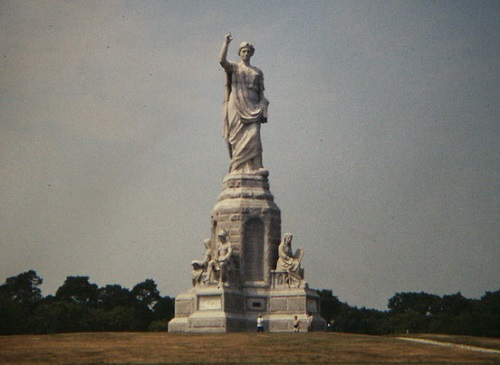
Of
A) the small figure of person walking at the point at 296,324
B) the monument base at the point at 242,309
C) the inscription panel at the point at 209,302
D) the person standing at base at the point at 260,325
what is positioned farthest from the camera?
the inscription panel at the point at 209,302

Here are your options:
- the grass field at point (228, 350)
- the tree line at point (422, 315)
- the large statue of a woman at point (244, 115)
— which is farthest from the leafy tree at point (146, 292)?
the grass field at point (228, 350)

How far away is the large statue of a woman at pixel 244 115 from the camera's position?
49219 mm

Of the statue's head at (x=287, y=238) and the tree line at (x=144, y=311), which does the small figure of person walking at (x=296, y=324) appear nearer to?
the statue's head at (x=287, y=238)

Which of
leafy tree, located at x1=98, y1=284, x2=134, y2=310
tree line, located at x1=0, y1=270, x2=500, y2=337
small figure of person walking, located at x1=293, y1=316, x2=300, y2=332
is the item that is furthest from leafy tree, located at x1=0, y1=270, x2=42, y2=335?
small figure of person walking, located at x1=293, y1=316, x2=300, y2=332

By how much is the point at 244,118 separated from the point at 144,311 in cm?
3700

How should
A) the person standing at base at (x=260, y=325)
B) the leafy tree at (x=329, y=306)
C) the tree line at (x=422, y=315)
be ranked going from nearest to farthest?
the person standing at base at (x=260, y=325), the tree line at (x=422, y=315), the leafy tree at (x=329, y=306)

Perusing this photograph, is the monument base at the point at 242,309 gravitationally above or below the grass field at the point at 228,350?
above

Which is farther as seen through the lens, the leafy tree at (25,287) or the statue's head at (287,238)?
the leafy tree at (25,287)

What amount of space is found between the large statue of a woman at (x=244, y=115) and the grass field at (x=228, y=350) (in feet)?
38.1

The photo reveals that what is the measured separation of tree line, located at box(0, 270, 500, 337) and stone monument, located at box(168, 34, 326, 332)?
74.9 ft

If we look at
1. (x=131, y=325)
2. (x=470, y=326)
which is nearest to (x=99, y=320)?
(x=131, y=325)

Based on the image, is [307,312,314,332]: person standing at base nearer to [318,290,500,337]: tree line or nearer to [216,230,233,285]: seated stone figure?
[216,230,233,285]: seated stone figure

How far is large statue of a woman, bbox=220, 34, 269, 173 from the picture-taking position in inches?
1938

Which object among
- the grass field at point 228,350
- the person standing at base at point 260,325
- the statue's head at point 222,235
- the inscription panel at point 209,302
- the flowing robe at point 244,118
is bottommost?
the grass field at point 228,350
